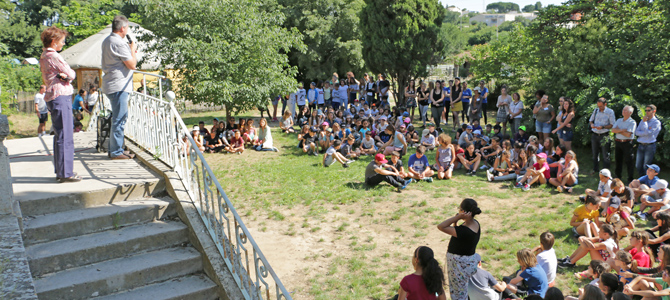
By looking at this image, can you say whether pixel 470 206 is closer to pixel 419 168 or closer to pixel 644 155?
pixel 419 168

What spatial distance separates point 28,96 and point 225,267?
21.2 metres

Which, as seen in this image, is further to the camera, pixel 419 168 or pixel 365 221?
pixel 419 168

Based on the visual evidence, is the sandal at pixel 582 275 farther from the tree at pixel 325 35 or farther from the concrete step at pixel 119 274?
the tree at pixel 325 35

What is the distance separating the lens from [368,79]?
61.7 feet

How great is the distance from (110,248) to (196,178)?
1116mm

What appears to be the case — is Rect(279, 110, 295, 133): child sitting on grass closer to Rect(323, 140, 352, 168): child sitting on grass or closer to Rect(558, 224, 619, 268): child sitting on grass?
Rect(323, 140, 352, 168): child sitting on grass

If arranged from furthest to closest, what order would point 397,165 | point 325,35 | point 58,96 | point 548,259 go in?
point 325,35 → point 397,165 → point 548,259 → point 58,96

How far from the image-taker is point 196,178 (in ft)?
17.3

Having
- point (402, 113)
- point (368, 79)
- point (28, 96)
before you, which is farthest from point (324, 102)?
point (28, 96)

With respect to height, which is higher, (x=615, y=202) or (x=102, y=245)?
(x=102, y=245)

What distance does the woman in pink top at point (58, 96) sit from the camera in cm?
512

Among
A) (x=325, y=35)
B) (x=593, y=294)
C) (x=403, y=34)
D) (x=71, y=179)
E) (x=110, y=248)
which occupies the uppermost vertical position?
(x=325, y=35)

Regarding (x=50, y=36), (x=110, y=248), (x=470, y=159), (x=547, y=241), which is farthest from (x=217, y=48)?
(x=547, y=241)

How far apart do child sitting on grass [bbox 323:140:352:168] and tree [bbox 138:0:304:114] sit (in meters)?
A: 2.83
